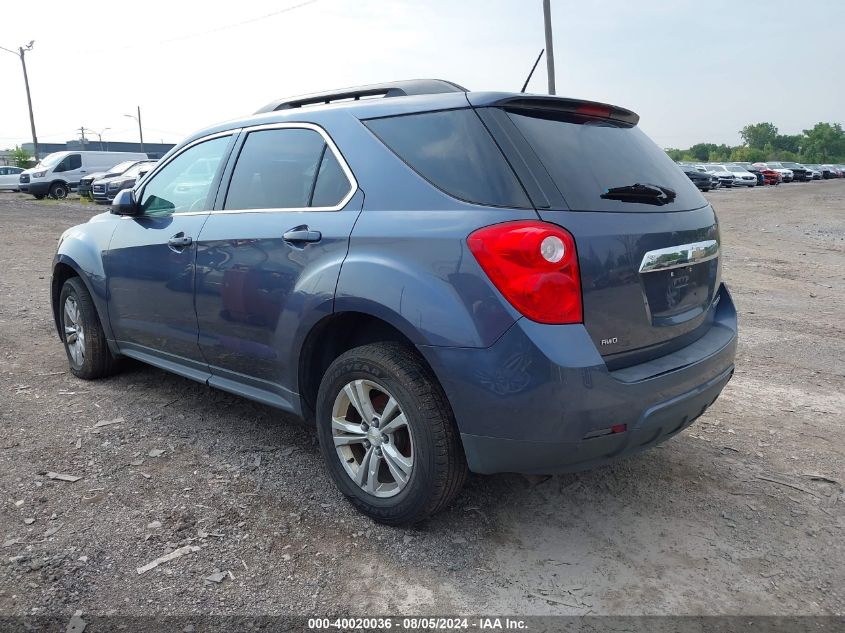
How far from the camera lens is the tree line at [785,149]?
122750 mm

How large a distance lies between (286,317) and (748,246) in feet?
38.2

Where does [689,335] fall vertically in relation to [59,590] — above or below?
above

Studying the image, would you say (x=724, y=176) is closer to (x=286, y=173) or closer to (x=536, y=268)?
(x=286, y=173)

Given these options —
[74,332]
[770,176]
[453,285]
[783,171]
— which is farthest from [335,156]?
[783,171]

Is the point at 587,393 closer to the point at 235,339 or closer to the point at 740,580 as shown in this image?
the point at 740,580

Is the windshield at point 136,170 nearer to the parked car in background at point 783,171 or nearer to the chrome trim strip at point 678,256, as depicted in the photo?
the chrome trim strip at point 678,256

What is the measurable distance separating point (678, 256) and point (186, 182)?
2.78 m

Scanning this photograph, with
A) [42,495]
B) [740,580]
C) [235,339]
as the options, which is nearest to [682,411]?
[740,580]

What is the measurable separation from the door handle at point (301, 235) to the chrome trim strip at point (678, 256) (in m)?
1.37

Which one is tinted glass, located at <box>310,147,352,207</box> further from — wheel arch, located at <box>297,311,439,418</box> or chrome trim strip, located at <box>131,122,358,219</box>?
wheel arch, located at <box>297,311,439,418</box>

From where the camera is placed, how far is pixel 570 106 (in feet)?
9.94

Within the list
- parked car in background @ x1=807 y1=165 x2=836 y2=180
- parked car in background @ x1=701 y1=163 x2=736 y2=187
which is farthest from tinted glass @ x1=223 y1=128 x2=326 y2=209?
parked car in background @ x1=807 y1=165 x2=836 y2=180

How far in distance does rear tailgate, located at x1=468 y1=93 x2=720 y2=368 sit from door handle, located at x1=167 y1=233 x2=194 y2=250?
1790 millimetres

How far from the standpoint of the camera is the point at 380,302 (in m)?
2.79
